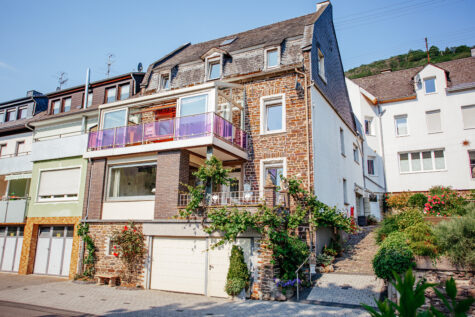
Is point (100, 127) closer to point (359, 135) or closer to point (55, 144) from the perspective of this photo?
point (55, 144)

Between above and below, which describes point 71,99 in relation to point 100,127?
above

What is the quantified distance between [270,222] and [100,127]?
32.7 feet

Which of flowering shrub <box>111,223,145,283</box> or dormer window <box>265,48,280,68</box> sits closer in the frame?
flowering shrub <box>111,223,145,283</box>

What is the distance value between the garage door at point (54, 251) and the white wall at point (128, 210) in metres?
3.42

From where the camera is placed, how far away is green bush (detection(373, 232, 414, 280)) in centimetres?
866

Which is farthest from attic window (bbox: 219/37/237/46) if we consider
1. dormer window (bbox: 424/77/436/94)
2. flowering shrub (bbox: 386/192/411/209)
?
dormer window (bbox: 424/77/436/94)

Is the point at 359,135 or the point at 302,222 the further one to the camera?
the point at 359,135

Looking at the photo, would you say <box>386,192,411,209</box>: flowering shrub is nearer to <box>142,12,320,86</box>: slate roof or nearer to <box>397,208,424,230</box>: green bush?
<box>397,208,424,230</box>: green bush

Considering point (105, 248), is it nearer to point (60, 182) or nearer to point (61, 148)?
point (60, 182)

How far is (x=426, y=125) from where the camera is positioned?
75.5 ft

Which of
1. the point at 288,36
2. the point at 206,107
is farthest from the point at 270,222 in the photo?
the point at 288,36

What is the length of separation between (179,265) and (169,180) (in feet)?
10.5

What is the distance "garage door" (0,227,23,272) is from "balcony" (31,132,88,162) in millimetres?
4644

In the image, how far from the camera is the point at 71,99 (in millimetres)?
21594
